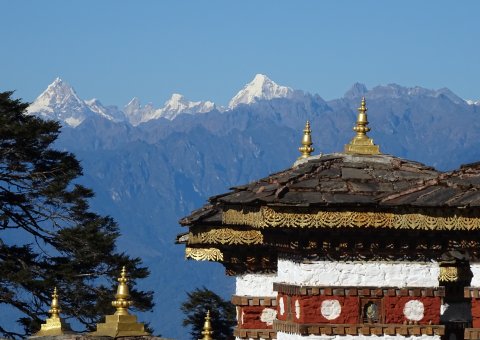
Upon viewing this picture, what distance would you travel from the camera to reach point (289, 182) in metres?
15.8

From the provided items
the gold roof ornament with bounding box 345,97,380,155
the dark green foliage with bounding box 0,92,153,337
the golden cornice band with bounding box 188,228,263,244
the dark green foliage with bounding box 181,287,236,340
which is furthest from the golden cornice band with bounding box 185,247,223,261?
the dark green foliage with bounding box 181,287,236,340

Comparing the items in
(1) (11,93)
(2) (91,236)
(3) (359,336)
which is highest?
(1) (11,93)

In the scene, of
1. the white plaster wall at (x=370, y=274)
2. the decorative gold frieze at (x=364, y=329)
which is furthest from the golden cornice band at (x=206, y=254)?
the decorative gold frieze at (x=364, y=329)

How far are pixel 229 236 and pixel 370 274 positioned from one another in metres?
2.60

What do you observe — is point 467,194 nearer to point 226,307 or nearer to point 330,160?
point 330,160

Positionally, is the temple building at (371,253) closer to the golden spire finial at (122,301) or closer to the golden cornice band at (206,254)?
the golden spire finial at (122,301)

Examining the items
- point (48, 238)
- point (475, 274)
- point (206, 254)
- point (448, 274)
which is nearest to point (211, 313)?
point (48, 238)

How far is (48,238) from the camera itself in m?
44.6

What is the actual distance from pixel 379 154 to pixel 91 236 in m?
26.6

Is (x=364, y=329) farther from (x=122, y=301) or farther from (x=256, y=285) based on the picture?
(x=122, y=301)

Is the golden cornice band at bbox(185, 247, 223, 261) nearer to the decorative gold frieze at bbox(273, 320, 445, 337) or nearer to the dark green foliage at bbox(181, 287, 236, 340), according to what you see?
the decorative gold frieze at bbox(273, 320, 445, 337)

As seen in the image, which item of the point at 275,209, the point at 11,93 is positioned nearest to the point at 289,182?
the point at 275,209

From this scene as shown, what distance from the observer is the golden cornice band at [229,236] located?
17312mm

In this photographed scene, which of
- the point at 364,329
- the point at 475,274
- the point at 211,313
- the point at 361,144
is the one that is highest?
the point at 211,313
